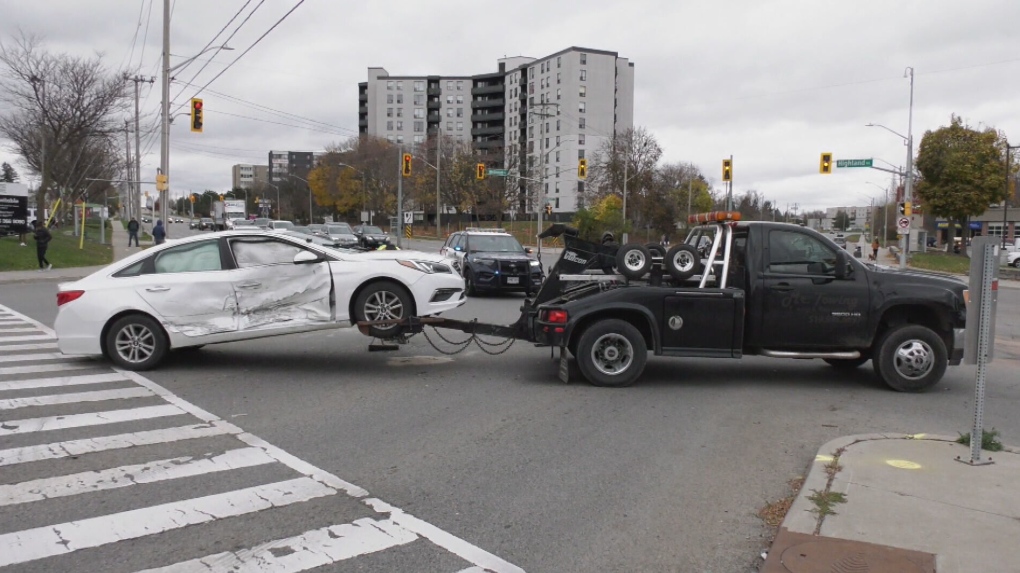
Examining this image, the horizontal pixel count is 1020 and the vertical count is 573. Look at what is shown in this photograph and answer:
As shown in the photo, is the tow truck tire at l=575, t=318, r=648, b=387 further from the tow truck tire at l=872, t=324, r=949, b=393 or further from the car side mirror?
the car side mirror

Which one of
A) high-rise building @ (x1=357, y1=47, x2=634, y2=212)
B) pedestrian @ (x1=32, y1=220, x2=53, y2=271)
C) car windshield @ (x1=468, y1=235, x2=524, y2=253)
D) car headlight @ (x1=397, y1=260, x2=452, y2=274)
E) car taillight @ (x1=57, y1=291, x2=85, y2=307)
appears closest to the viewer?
car taillight @ (x1=57, y1=291, x2=85, y2=307)

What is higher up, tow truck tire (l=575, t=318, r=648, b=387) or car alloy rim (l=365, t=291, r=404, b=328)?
car alloy rim (l=365, t=291, r=404, b=328)

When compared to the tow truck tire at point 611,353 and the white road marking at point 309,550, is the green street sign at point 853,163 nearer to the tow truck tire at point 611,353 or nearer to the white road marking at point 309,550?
the tow truck tire at point 611,353

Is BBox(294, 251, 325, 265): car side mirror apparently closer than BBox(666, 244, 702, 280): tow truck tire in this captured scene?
No

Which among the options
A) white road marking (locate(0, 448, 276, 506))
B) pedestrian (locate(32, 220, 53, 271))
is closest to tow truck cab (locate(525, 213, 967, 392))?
white road marking (locate(0, 448, 276, 506))

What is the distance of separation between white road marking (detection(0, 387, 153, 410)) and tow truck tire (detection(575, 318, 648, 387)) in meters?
4.87

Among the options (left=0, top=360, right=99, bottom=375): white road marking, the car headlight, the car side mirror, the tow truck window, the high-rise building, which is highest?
the high-rise building

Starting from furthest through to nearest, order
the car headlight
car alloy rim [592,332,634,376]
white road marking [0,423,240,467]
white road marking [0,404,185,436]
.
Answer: the car headlight < car alloy rim [592,332,634,376] < white road marking [0,404,185,436] < white road marking [0,423,240,467]

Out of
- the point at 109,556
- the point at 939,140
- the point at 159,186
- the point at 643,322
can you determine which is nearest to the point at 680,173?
the point at 939,140

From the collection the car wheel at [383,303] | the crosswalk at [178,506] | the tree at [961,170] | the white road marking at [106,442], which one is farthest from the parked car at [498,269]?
the tree at [961,170]

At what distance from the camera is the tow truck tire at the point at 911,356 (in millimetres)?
9227

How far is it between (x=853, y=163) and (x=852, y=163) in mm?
46

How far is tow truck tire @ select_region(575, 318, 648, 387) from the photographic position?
30.0 ft

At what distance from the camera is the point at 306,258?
9836 millimetres
